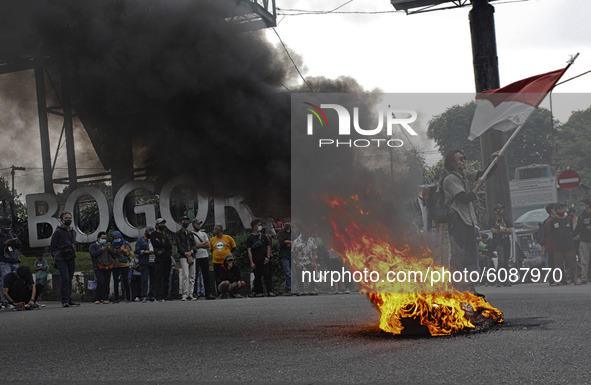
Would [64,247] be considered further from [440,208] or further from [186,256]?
[440,208]

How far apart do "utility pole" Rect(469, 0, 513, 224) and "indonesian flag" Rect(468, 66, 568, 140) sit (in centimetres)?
34

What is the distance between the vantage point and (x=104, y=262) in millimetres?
12586

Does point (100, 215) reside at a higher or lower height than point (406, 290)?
higher

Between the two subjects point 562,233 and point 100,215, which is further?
point 100,215

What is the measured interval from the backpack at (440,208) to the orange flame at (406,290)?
0.50m

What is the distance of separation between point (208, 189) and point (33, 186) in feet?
49.0

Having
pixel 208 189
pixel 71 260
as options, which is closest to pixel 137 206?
pixel 71 260

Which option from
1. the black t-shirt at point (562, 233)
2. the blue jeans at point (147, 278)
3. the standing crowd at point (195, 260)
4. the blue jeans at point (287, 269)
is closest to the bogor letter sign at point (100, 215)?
the standing crowd at point (195, 260)

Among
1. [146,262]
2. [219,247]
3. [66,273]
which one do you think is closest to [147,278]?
[146,262]

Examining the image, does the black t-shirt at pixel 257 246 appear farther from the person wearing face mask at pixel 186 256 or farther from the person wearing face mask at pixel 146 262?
the person wearing face mask at pixel 146 262

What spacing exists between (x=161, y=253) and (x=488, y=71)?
6935mm

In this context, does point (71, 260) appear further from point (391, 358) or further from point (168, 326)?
point (391, 358)

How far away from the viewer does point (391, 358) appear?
5.07m

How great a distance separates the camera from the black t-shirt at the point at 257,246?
40.8 ft
